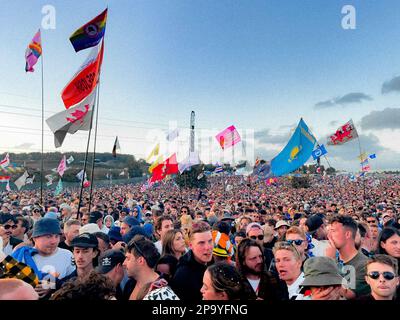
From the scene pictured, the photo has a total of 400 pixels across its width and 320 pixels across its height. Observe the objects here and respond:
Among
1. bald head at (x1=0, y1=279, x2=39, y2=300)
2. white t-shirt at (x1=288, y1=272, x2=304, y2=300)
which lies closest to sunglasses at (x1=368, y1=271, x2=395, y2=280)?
white t-shirt at (x1=288, y1=272, x2=304, y2=300)

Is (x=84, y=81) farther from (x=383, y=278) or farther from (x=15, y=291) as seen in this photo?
(x=383, y=278)

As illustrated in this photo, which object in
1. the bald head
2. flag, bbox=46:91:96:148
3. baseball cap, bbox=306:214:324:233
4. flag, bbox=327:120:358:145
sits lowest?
baseball cap, bbox=306:214:324:233

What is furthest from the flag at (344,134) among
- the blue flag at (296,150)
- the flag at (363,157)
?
the blue flag at (296,150)

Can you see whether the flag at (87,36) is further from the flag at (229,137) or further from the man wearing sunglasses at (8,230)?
the flag at (229,137)

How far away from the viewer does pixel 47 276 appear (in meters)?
4.06

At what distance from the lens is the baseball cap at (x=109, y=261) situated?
11.7 feet

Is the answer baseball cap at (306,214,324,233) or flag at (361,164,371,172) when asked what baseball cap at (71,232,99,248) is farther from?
flag at (361,164,371,172)

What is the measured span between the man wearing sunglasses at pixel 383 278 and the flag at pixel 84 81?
8.45 meters

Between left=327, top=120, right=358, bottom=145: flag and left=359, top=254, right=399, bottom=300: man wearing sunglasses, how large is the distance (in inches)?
830

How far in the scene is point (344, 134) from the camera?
22594 millimetres

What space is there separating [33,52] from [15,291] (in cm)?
1687

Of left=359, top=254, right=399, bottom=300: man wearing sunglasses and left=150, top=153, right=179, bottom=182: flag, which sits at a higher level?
left=150, top=153, right=179, bottom=182: flag

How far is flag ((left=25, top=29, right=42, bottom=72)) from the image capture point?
15758mm
